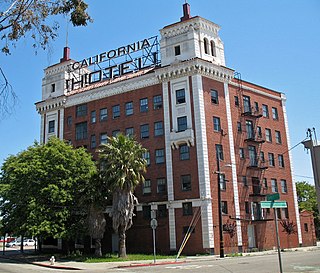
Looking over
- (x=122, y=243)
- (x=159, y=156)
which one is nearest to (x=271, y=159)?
(x=159, y=156)

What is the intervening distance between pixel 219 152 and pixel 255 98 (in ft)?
38.9

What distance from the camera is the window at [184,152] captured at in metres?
43.9

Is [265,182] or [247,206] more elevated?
[265,182]

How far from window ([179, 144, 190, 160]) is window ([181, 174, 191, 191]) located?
2026 millimetres

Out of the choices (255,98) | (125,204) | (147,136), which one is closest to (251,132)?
(255,98)

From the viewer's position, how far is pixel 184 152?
145ft

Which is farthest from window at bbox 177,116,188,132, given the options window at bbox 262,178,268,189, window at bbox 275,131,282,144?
window at bbox 275,131,282,144

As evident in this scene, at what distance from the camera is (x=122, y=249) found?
3800 cm

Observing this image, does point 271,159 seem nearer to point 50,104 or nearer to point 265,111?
point 265,111

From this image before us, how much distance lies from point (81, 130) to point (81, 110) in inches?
107

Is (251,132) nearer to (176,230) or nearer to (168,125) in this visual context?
(168,125)

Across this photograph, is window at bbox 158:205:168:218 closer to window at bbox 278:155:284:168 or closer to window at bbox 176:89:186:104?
window at bbox 176:89:186:104

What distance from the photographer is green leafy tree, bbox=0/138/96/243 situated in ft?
128

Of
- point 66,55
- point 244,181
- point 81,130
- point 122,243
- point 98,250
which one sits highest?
point 66,55
